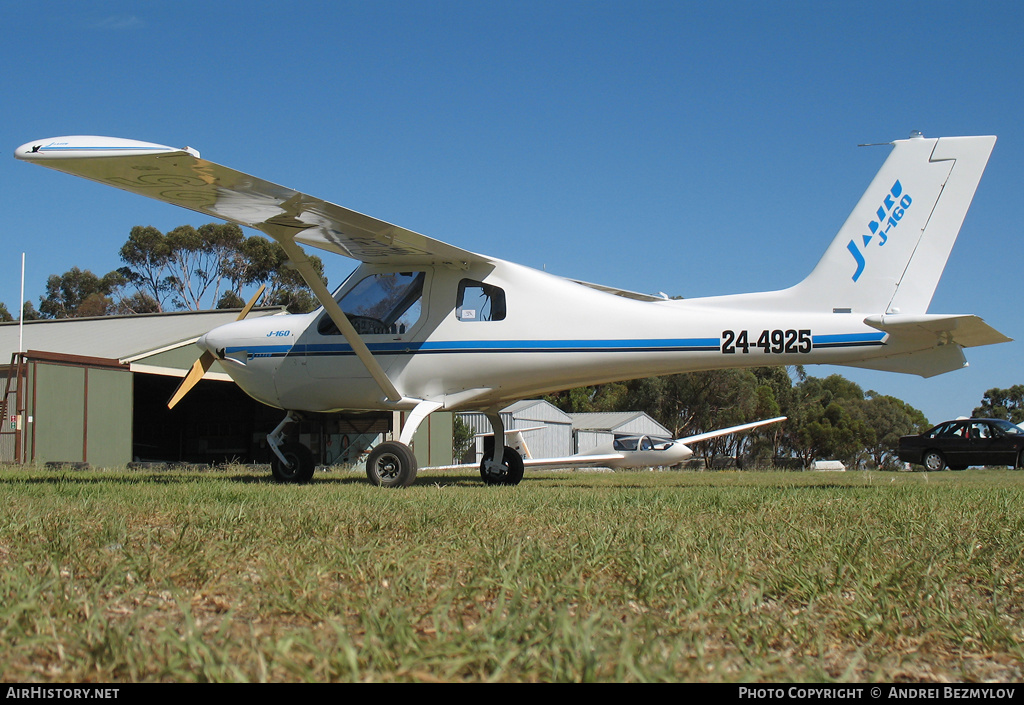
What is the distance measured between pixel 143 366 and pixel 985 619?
21335 millimetres

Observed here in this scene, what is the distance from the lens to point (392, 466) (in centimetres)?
901

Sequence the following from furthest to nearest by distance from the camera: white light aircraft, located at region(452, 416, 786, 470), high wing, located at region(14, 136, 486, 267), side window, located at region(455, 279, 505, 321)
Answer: white light aircraft, located at region(452, 416, 786, 470)
side window, located at region(455, 279, 505, 321)
high wing, located at region(14, 136, 486, 267)

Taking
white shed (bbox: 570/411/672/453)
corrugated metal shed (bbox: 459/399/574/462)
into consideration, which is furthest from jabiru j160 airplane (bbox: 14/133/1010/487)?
white shed (bbox: 570/411/672/453)

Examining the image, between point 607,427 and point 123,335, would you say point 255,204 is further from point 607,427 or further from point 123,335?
point 607,427

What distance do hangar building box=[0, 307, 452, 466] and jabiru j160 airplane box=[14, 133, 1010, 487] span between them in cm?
281

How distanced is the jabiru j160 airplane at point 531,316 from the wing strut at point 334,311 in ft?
0.08

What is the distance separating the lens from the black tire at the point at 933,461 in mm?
24500

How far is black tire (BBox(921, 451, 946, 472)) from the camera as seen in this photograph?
2450cm

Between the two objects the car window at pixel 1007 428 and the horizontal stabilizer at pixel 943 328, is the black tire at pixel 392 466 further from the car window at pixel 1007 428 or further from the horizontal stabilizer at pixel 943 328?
the car window at pixel 1007 428

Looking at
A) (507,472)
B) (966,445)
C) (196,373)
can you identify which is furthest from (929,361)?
(966,445)

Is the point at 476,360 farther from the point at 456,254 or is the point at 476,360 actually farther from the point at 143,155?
the point at 143,155

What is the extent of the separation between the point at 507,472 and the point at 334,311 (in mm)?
3269

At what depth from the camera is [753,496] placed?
239 inches

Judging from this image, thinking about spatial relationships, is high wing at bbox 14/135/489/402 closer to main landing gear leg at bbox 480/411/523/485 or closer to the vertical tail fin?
main landing gear leg at bbox 480/411/523/485
